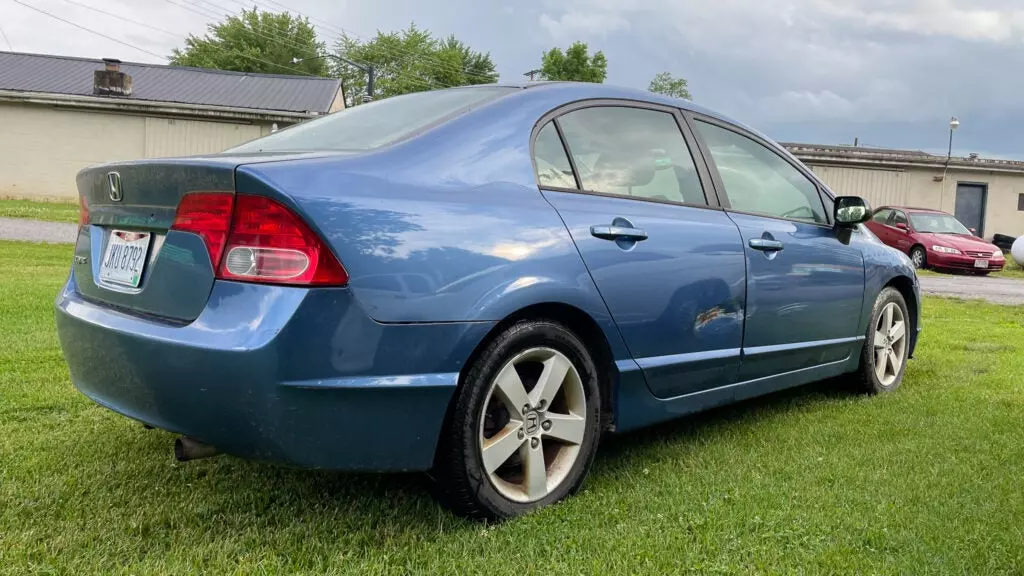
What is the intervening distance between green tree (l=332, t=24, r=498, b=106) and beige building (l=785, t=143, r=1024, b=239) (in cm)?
3628

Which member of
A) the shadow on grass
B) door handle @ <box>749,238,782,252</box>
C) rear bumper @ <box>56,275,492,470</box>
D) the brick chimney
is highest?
the brick chimney

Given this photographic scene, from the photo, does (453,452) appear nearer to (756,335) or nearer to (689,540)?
(689,540)

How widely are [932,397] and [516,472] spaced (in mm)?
2792

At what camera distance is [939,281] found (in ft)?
45.6

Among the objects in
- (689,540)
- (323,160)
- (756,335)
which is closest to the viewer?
(323,160)

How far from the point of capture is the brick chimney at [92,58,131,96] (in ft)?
81.9

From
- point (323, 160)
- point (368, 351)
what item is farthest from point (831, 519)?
point (323, 160)

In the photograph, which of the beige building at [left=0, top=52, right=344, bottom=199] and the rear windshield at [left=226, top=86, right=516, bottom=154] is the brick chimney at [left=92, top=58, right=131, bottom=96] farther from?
the rear windshield at [left=226, top=86, right=516, bottom=154]

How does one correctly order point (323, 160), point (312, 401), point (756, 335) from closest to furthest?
point (312, 401)
point (323, 160)
point (756, 335)

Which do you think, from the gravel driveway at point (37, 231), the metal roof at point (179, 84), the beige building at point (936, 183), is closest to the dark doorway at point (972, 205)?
the beige building at point (936, 183)

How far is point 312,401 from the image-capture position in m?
1.97

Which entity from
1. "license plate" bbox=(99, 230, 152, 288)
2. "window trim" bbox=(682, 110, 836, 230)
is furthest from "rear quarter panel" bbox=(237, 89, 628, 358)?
"window trim" bbox=(682, 110, 836, 230)

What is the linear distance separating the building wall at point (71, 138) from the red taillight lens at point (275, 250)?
22.6 m

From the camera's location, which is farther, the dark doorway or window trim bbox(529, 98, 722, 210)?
the dark doorway
